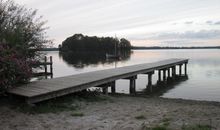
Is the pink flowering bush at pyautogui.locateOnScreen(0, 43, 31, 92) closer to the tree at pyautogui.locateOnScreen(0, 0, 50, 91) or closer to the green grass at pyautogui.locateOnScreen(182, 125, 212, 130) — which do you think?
the tree at pyautogui.locateOnScreen(0, 0, 50, 91)

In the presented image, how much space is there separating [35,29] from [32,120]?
29.6 ft

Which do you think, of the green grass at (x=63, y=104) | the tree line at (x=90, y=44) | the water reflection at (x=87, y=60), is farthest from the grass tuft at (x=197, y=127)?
the tree line at (x=90, y=44)

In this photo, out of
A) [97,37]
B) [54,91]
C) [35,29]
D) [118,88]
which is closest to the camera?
[54,91]

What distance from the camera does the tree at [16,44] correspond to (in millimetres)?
9430

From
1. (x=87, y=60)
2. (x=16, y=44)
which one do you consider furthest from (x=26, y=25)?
(x=87, y=60)

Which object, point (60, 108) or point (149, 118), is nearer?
point (149, 118)

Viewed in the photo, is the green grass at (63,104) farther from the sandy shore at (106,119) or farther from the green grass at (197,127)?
the green grass at (197,127)

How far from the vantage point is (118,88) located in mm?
20844

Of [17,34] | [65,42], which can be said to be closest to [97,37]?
[65,42]

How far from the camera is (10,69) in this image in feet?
30.9

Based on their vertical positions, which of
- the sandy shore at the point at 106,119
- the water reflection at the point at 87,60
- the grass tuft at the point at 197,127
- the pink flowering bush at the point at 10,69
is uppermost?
the pink flowering bush at the point at 10,69

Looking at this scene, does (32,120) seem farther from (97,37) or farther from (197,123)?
(97,37)

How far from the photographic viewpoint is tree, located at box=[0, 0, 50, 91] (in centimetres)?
943

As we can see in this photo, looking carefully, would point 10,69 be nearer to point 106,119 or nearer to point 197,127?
point 106,119
